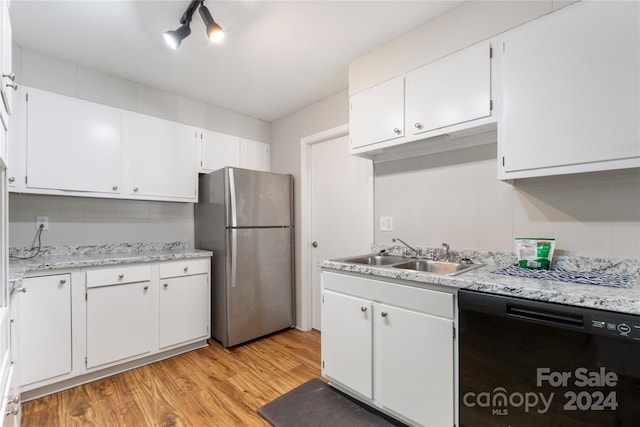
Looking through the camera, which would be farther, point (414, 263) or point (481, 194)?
point (414, 263)

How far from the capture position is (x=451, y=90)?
5.64ft

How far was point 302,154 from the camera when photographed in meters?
3.20

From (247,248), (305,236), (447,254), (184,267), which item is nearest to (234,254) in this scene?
(247,248)

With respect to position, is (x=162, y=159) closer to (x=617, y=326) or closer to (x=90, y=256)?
(x=90, y=256)

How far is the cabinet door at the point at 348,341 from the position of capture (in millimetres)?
1740

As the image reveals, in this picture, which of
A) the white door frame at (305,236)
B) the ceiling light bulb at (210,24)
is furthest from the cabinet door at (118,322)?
the ceiling light bulb at (210,24)

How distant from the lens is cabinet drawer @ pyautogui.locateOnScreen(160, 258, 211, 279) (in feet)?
8.02

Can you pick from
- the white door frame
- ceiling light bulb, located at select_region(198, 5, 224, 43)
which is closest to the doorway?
the white door frame

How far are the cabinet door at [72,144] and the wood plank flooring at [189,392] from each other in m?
1.49

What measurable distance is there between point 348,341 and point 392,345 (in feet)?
1.08

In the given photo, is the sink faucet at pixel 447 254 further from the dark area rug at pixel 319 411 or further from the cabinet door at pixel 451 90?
the dark area rug at pixel 319 411

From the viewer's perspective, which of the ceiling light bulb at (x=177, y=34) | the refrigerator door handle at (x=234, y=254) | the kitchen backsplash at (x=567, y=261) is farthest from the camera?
the refrigerator door handle at (x=234, y=254)

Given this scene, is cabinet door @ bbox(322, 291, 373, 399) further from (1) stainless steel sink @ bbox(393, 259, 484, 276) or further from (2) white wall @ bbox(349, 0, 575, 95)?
(2) white wall @ bbox(349, 0, 575, 95)

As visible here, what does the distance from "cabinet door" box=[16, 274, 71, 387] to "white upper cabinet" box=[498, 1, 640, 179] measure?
2892 millimetres
